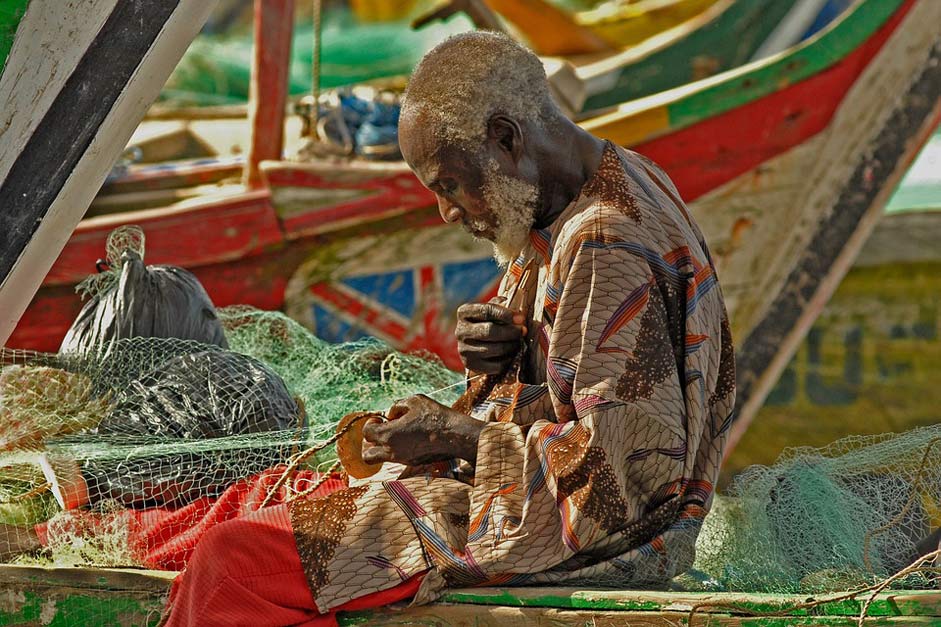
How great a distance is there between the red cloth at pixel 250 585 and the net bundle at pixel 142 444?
15.9 inches

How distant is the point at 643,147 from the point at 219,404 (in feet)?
11.8

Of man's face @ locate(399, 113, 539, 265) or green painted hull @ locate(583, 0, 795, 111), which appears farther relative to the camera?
green painted hull @ locate(583, 0, 795, 111)

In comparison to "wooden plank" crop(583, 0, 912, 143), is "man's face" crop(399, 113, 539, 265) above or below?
below

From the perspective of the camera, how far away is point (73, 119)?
2279 millimetres

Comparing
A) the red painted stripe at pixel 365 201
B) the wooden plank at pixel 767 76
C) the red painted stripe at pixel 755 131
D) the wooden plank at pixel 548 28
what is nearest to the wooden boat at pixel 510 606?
the red painted stripe at pixel 365 201

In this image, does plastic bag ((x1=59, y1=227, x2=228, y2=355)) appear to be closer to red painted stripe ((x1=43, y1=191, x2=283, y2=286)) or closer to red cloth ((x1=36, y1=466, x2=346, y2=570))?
red cloth ((x1=36, y1=466, x2=346, y2=570))

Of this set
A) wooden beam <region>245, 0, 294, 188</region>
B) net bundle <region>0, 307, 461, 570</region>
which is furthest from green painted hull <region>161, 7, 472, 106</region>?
net bundle <region>0, 307, 461, 570</region>

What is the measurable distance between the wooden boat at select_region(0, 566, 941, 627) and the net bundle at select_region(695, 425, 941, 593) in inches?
14.4

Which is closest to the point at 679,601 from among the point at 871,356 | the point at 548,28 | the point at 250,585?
the point at 250,585

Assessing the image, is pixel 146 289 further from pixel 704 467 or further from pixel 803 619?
pixel 803 619

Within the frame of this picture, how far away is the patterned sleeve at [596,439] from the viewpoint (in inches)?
100

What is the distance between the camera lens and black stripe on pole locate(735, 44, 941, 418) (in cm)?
695

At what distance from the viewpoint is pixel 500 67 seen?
8.95ft

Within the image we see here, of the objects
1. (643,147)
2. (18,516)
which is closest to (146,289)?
(18,516)
